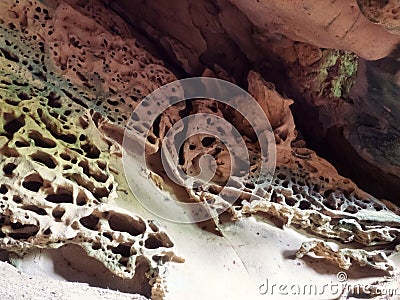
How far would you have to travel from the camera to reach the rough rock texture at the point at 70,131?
1.21m

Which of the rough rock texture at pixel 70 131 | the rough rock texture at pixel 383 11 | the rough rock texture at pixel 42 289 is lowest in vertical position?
the rough rock texture at pixel 42 289

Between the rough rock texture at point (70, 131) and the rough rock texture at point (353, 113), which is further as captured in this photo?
the rough rock texture at point (353, 113)

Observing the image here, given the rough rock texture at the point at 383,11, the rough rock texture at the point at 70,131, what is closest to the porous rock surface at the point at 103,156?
the rough rock texture at the point at 70,131

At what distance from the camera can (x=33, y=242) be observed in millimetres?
1151

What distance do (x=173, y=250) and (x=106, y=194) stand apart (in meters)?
0.24

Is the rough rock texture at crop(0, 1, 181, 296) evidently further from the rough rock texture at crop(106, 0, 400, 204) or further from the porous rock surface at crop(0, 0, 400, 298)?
the rough rock texture at crop(106, 0, 400, 204)

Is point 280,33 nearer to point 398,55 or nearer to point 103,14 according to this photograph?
point 398,55

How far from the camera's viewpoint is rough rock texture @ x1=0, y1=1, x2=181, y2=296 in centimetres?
121

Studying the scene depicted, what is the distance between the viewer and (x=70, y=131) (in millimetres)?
1452

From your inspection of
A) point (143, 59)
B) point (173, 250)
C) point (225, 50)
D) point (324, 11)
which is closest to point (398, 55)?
point (324, 11)

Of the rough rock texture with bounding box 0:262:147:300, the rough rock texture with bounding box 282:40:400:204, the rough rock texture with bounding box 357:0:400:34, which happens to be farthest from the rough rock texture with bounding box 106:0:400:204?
the rough rock texture with bounding box 0:262:147:300

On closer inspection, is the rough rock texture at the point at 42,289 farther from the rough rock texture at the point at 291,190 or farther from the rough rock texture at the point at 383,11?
the rough rock texture at the point at 383,11

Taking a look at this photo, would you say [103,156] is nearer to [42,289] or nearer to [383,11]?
[42,289]

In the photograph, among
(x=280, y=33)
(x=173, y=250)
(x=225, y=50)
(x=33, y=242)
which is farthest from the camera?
(x=225, y=50)
